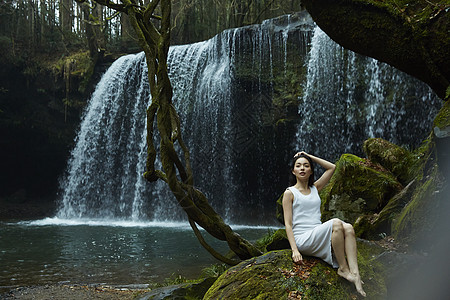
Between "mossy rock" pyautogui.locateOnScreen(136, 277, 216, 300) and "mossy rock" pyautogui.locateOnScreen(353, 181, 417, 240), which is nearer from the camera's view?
"mossy rock" pyautogui.locateOnScreen(136, 277, 216, 300)

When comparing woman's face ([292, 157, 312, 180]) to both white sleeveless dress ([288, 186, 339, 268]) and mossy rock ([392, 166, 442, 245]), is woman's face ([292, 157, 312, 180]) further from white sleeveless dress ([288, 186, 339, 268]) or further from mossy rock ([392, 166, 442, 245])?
mossy rock ([392, 166, 442, 245])

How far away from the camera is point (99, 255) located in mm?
8492

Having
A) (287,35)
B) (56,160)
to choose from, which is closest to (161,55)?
(287,35)

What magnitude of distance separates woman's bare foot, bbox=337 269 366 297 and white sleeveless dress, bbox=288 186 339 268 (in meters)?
0.08

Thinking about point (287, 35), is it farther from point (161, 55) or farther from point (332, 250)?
point (332, 250)

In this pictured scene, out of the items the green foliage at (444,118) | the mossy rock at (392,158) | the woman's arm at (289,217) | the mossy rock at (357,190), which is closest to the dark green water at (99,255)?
the mossy rock at (357,190)

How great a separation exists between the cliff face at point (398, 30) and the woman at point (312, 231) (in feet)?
5.11

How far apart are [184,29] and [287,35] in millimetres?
10003

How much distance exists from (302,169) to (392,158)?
3.30 metres

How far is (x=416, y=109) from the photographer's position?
12.0 m

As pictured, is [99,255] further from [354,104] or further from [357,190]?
[354,104]

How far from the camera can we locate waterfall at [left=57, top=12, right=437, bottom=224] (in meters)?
13.3

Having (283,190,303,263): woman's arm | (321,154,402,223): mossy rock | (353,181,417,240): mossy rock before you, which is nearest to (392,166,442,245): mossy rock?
(353,181,417,240): mossy rock

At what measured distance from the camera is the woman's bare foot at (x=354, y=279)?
2.87 meters
